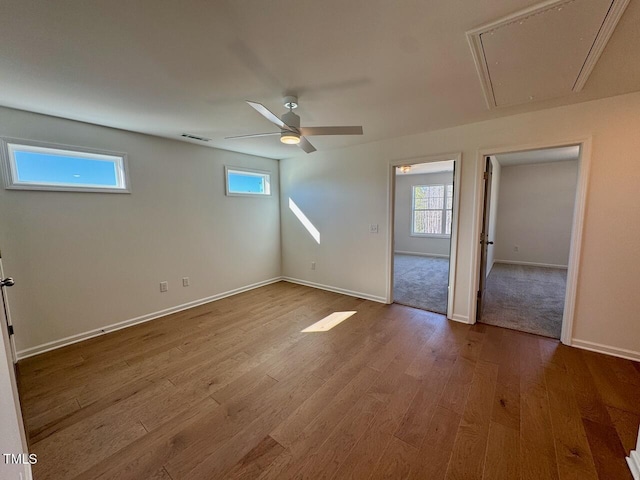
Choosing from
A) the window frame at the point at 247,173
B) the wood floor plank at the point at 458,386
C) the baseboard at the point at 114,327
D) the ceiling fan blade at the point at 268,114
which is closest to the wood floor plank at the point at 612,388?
the wood floor plank at the point at 458,386

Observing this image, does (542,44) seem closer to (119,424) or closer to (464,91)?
(464,91)

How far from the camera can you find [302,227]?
190 inches

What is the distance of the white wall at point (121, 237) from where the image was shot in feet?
8.27

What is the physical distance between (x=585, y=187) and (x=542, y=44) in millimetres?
1666

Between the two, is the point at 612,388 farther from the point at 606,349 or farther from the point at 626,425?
the point at 606,349

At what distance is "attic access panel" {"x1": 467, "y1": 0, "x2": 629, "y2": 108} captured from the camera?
4.26ft

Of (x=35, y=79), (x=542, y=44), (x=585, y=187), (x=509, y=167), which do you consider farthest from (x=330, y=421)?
(x=509, y=167)

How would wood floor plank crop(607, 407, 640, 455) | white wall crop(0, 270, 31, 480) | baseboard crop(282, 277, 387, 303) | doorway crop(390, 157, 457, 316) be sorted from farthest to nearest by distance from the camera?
doorway crop(390, 157, 457, 316) < baseboard crop(282, 277, 387, 303) < wood floor plank crop(607, 407, 640, 455) < white wall crop(0, 270, 31, 480)

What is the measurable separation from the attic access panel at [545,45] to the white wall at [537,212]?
5.23 meters

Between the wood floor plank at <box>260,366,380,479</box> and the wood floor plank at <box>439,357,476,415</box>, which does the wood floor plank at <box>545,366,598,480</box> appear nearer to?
the wood floor plank at <box>439,357,476,415</box>

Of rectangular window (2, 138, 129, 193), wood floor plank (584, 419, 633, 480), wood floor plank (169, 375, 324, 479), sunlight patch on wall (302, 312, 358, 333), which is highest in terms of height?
rectangular window (2, 138, 129, 193)

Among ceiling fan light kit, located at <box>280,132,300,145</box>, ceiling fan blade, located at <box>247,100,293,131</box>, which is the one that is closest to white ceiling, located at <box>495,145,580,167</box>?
ceiling fan light kit, located at <box>280,132,300,145</box>

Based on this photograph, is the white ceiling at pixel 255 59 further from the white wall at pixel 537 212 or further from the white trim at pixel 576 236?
the white wall at pixel 537 212

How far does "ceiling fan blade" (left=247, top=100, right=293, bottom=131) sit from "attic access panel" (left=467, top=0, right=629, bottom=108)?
1356 millimetres
